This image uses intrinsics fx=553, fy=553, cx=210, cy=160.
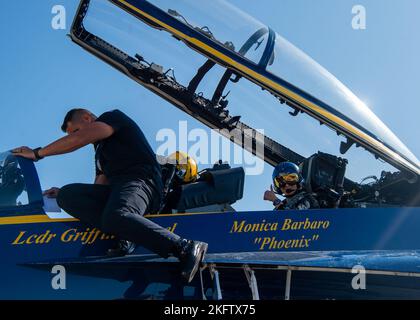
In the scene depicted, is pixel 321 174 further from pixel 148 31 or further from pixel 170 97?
pixel 148 31

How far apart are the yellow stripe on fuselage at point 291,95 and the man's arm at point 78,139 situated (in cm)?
175

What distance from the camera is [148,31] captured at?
616cm

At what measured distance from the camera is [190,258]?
411 cm

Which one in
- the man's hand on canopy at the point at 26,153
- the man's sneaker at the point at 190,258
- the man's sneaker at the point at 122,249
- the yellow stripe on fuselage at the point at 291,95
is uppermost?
the yellow stripe on fuselage at the point at 291,95

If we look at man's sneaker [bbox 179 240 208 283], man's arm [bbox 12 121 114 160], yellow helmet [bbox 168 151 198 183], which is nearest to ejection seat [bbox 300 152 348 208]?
yellow helmet [bbox 168 151 198 183]

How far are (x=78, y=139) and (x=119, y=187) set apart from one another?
515 mm

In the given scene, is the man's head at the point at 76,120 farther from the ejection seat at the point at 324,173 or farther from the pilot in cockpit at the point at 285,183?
the ejection seat at the point at 324,173

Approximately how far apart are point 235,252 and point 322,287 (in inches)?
30.5

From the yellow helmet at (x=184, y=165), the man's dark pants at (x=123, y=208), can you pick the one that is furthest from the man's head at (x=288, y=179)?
the man's dark pants at (x=123, y=208)

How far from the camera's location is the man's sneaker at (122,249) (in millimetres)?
4441

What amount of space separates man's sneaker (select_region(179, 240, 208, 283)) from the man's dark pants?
0.08 m

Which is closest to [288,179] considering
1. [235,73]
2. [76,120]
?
[235,73]

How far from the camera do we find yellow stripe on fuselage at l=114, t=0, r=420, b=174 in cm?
585
